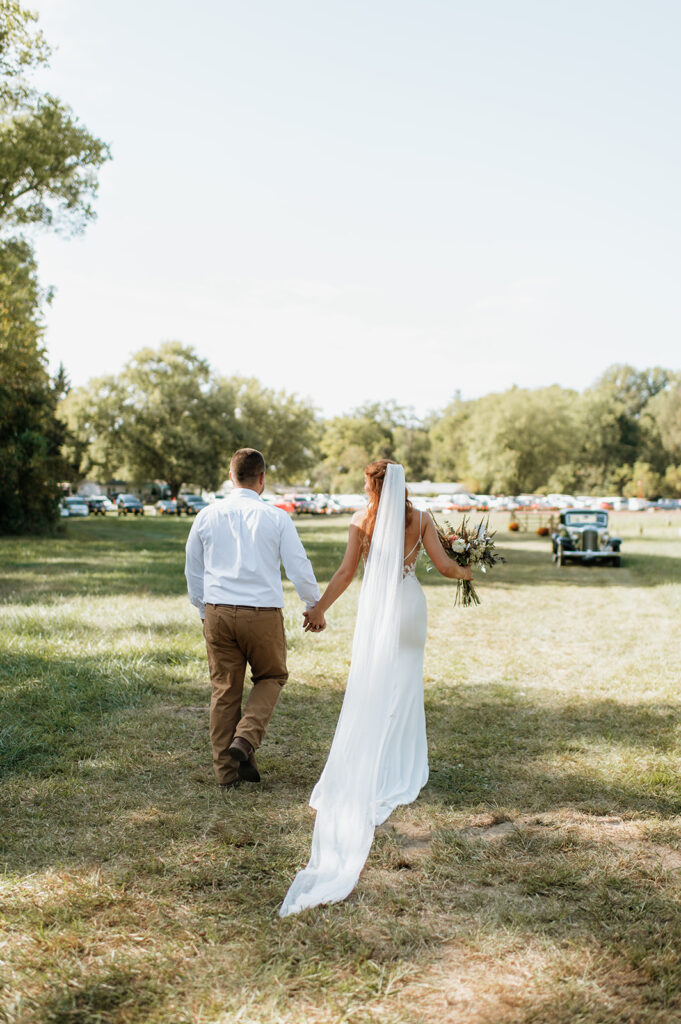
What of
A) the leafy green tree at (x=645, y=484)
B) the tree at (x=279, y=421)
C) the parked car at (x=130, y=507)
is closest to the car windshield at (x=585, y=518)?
the parked car at (x=130, y=507)

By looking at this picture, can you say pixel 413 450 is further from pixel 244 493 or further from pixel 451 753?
pixel 244 493

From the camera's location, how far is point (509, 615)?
45.8 ft

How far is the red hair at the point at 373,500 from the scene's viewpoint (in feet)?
17.0

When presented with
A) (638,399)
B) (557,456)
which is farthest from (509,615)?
(638,399)

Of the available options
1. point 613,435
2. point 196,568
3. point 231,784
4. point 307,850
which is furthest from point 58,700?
point 613,435

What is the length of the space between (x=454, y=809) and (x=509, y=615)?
9045mm

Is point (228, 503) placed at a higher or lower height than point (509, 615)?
higher

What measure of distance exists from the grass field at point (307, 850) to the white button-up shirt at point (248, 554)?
1.32 meters

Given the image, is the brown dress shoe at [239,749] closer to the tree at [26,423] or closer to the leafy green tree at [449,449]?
the tree at [26,423]

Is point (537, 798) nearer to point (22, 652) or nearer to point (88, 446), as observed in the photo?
point (22, 652)

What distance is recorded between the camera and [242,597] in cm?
532

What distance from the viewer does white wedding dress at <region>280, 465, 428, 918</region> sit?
418 centimetres

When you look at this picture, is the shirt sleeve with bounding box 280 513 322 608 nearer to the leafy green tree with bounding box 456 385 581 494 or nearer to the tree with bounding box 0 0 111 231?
the tree with bounding box 0 0 111 231

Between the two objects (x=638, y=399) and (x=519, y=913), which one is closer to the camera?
(x=519, y=913)
